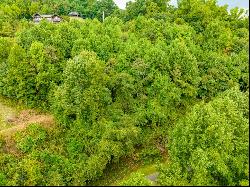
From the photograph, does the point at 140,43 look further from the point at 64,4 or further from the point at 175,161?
the point at 64,4

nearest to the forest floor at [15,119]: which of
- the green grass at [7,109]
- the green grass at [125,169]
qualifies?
the green grass at [7,109]

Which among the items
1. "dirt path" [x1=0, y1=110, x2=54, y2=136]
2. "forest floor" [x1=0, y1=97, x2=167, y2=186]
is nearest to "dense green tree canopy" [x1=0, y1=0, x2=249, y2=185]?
"forest floor" [x1=0, y1=97, x2=167, y2=186]

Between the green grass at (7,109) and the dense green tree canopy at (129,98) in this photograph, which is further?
the green grass at (7,109)

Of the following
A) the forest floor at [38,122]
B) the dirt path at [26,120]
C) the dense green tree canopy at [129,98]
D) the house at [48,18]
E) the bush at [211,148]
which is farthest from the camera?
the house at [48,18]

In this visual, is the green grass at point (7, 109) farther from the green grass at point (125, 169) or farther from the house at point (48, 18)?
the house at point (48, 18)

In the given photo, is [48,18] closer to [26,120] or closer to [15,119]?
[15,119]

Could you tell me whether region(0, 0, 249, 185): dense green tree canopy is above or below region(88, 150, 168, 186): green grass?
above

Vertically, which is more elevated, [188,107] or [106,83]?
[106,83]

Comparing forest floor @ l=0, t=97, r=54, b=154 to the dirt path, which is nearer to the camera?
forest floor @ l=0, t=97, r=54, b=154

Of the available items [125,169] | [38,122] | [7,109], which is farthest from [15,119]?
[125,169]

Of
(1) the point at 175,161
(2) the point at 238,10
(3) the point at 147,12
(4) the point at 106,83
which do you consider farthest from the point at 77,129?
(2) the point at 238,10

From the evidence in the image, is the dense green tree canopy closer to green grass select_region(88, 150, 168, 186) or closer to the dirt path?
green grass select_region(88, 150, 168, 186)
